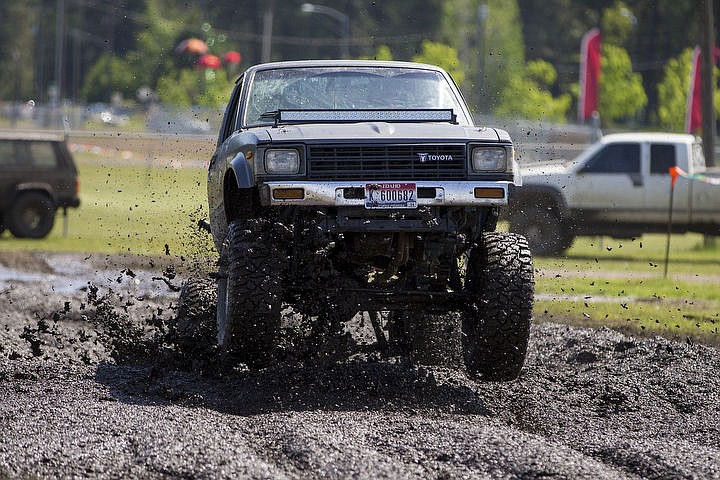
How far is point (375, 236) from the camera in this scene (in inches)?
306

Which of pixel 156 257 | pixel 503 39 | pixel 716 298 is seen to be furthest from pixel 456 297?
pixel 503 39

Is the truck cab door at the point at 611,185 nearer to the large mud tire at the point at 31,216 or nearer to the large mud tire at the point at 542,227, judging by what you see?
the large mud tire at the point at 542,227

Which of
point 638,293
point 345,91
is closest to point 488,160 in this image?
point 345,91

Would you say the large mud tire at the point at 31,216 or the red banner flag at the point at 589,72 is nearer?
the large mud tire at the point at 31,216

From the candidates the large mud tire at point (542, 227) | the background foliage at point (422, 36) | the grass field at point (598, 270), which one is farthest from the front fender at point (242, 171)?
the background foliage at point (422, 36)

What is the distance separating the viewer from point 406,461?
235 inches

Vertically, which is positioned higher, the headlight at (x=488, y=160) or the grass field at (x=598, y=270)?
the headlight at (x=488, y=160)

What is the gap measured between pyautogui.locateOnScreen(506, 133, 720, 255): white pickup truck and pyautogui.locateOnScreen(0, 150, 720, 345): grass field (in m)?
0.55

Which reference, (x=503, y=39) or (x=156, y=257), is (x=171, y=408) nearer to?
(x=156, y=257)

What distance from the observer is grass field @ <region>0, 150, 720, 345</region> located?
12.6 meters

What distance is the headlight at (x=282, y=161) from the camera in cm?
777

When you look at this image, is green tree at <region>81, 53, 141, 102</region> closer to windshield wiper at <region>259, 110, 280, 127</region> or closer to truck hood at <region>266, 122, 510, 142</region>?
windshield wiper at <region>259, 110, 280, 127</region>

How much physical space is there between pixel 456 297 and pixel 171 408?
198 cm

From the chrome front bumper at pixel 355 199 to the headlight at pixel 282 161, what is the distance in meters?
0.11
